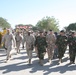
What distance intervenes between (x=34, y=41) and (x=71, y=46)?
2047mm

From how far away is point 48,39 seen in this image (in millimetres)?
14312

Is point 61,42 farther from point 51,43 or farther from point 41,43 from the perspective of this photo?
point 41,43

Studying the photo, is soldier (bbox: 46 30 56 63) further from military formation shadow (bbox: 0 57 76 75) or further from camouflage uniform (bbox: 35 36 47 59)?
military formation shadow (bbox: 0 57 76 75)

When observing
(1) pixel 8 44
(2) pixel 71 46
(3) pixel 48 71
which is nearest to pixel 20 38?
(1) pixel 8 44

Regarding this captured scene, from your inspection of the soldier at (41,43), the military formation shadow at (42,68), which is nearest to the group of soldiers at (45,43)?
the soldier at (41,43)

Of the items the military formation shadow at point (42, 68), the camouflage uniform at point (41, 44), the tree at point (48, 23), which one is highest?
the tree at point (48, 23)

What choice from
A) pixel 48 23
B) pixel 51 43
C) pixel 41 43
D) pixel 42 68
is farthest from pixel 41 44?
pixel 48 23

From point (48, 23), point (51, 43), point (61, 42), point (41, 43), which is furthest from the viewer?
point (48, 23)

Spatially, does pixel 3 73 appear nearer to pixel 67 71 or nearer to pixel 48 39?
pixel 67 71

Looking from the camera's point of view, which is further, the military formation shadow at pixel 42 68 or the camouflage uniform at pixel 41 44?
the camouflage uniform at pixel 41 44

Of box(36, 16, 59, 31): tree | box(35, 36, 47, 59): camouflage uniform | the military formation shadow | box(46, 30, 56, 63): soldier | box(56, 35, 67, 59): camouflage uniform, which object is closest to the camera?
the military formation shadow

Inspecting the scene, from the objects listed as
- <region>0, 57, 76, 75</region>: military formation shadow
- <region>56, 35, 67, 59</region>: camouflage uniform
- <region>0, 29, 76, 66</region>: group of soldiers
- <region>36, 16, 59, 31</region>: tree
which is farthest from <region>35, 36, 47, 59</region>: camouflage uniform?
<region>36, 16, 59, 31</region>: tree

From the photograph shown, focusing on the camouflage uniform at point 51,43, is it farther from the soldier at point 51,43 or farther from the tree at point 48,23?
the tree at point 48,23

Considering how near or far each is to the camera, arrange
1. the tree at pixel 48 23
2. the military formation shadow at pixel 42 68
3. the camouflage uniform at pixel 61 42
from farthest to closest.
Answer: the tree at pixel 48 23
the camouflage uniform at pixel 61 42
the military formation shadow at pixel 42 68
